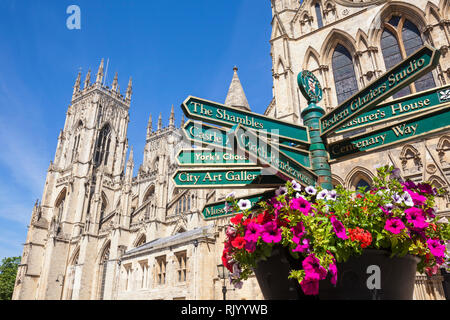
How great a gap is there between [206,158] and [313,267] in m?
1.85

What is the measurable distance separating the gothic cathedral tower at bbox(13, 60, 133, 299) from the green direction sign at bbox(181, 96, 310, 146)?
36076mm

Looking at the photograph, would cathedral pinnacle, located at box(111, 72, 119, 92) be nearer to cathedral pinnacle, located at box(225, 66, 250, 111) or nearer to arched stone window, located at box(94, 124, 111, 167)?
arched stone window, located at box(94, 124, 111, 167)

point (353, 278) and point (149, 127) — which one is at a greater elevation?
point (149, 127)

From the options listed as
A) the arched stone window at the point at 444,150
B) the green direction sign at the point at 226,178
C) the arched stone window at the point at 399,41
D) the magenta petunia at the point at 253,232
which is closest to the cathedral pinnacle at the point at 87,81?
the arched stone window at the point at 399,41

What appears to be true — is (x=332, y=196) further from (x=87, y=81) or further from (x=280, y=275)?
(x=87, y=81)

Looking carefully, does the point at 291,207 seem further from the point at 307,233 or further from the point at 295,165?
the point at 295,165

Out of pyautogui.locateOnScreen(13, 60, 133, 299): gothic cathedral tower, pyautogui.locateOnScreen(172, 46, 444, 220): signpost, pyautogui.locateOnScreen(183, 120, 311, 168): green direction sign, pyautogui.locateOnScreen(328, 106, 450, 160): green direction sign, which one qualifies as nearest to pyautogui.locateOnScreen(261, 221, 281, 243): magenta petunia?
pyautogui.locateOnScreen(172, 46, 444, 220): signpost

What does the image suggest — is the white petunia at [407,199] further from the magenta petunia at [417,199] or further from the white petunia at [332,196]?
the white petunia at [332,196]

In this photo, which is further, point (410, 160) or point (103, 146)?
point (103, 146)

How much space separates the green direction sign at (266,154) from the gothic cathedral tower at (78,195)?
120 ft

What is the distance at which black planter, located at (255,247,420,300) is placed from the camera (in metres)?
1.74

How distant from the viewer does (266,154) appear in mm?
2615

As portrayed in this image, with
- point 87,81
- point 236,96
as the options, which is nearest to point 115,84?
point 87,81

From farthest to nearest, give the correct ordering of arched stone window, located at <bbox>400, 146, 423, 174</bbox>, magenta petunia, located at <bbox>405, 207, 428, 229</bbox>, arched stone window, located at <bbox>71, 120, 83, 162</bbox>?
1. arched stone window, located at <bbox>71, 120, 83, 162</bbox>
2. arched stone window, located at <bbox>400, 146, 423, 174</bbox>
3. magenta petunia, located at <bbox>405, 207, 428, 229</bbox>
